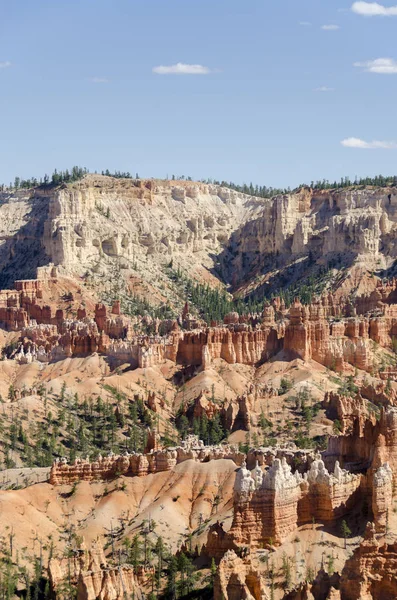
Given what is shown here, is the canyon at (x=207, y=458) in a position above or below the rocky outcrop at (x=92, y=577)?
above

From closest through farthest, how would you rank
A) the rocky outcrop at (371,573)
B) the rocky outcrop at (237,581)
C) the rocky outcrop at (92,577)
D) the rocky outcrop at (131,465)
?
the rocky outcrop at (371,573) → the rocky outcrop at (237,581) → the rocky outcrop at (92,577) → the rocky outcrop at (131,465)

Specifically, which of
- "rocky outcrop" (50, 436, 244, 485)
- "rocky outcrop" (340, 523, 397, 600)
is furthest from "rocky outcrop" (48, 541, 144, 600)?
"rocky outcrop" (340, 523, 397, 600)

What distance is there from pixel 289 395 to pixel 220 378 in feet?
47.2

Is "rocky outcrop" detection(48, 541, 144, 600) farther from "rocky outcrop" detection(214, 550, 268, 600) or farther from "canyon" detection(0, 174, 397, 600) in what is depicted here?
"rocky outcrop" detection(214, 550, 268, 600)

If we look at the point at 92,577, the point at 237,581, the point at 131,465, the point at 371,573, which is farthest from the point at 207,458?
the point at 371,573

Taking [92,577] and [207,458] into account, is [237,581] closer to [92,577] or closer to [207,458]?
[92,577]

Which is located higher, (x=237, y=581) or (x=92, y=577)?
(x=237, y=581)

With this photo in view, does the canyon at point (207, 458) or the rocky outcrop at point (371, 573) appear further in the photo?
the canyon at point (207, 458)

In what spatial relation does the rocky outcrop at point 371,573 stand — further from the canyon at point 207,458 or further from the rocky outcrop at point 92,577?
the rocky outcrop at point 92,577

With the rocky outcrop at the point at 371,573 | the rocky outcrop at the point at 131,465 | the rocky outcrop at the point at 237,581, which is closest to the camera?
the rocky outcrop at the point at 371,573

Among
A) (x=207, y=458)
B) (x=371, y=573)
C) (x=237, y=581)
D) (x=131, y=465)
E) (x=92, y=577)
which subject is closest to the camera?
(x=371, y=573)

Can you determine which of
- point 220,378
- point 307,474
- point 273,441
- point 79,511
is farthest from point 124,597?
point 220,378

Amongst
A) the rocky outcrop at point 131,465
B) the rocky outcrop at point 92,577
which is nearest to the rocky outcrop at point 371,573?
the rocky outcrop at point 92,577

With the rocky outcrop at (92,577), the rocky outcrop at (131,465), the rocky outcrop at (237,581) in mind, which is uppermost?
the rocky outcrop at (131,465)
